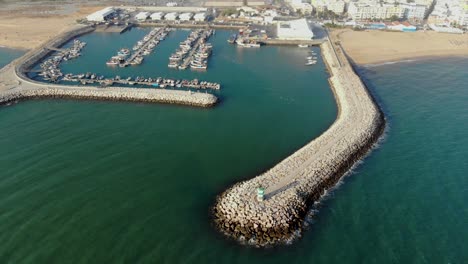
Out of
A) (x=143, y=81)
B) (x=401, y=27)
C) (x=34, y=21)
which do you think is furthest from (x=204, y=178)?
(x=34, y=21)

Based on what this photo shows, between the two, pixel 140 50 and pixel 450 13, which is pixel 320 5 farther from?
pixel 140 50

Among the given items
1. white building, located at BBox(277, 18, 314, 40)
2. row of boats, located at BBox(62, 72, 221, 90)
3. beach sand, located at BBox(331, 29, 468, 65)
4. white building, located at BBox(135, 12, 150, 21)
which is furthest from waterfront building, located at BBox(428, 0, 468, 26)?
white building, located at BBox(135, 12, 150, 21)

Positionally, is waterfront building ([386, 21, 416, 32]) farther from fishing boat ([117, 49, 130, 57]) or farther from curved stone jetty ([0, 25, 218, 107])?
fishing boat ([117, 49, 130, 57])

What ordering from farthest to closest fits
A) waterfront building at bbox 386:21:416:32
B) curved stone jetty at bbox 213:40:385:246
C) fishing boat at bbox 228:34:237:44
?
waterfront building at bbox 386:21:416:32 < fishing boat at bbox 228:34:237:44 < curved stone jetty at bbox 213:40:385:246

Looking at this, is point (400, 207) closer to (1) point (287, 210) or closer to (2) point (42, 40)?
(1) point (287, 210)

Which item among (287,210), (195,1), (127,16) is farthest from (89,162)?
(195,1)
